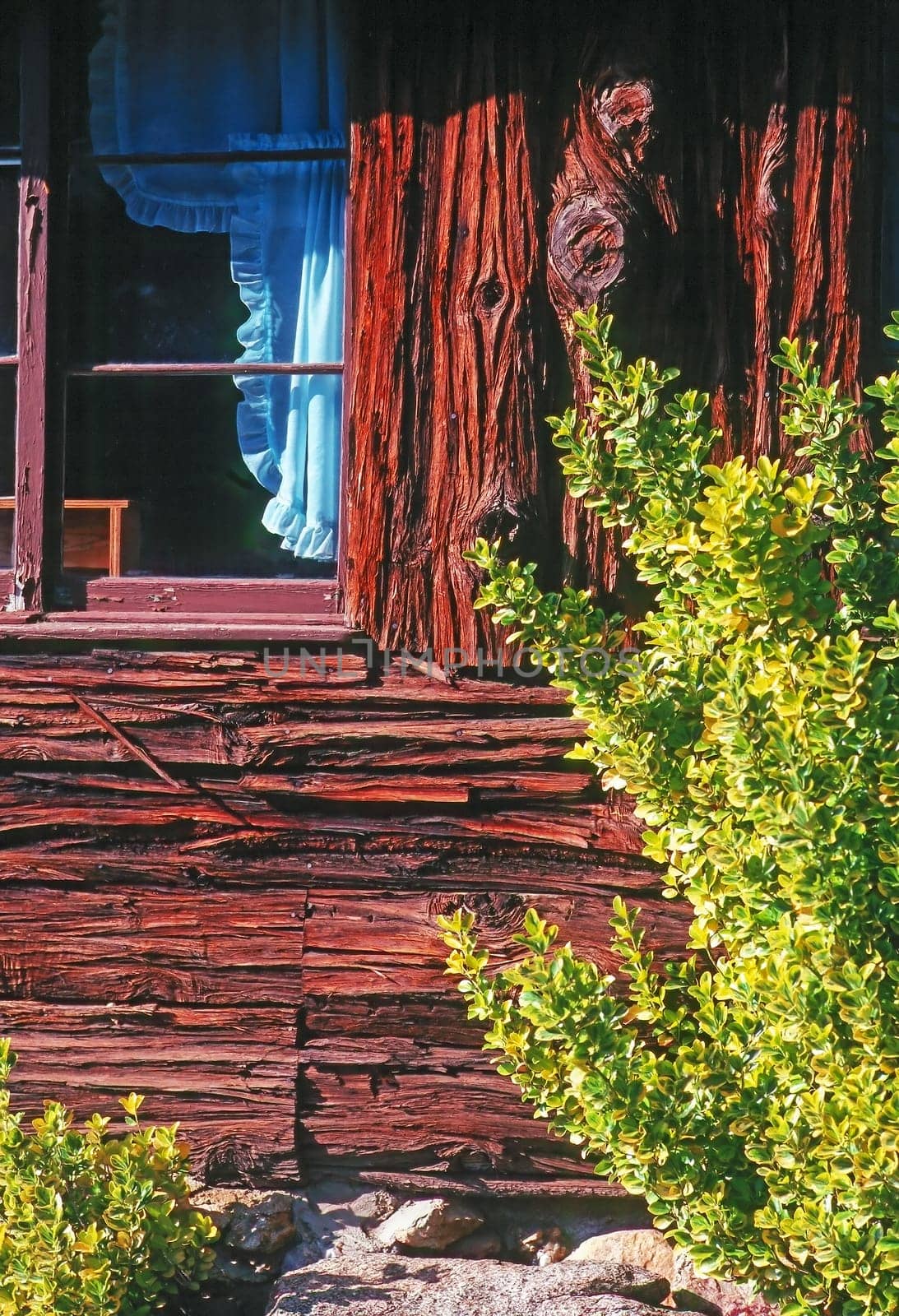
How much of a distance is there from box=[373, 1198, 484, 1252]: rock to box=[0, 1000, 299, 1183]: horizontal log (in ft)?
0.89

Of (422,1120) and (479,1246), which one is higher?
(422,1120)

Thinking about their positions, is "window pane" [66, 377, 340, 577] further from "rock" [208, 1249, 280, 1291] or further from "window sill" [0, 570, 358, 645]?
"rock" [208, 1249, 280, 1291]

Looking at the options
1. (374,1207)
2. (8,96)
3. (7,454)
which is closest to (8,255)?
(8,96)

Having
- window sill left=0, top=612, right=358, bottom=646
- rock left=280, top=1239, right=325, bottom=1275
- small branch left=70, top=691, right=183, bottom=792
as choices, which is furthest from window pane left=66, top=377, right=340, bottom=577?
rock left=280, top=1239, right=325, bottom=1275

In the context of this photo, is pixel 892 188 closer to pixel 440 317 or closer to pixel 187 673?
pixel 440 317

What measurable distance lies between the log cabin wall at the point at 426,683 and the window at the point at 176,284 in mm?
178

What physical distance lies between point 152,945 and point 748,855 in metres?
1.57

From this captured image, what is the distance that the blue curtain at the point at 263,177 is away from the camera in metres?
2.88

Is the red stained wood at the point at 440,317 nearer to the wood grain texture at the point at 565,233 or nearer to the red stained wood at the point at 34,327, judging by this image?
the wood grain texture at the point at 565,233

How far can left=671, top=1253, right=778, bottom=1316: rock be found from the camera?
8.29 feet

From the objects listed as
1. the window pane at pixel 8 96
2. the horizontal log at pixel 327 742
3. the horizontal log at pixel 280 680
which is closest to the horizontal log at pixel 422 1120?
the horizontal log at pixel 327 742

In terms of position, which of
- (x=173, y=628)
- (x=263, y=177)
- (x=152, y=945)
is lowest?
(x=152, y=945)

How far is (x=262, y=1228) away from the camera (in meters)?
2.67

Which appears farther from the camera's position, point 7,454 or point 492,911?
point 7,454
